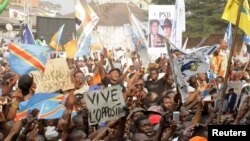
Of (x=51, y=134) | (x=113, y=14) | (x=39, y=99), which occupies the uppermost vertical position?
(x=39, y=99)

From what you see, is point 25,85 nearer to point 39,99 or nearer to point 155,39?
point 39,99

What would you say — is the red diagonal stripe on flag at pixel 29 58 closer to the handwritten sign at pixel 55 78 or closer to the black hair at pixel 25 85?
the handwritten sign at pixel 55 78

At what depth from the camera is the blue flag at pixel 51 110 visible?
260 inches

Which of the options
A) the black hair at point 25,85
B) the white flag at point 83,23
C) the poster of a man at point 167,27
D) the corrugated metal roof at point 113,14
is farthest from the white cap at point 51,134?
the corrugated metal roof at point 113,14

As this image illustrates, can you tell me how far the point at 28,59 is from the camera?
8398mm

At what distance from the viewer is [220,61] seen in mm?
13297

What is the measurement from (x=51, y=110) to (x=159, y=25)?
969 cm

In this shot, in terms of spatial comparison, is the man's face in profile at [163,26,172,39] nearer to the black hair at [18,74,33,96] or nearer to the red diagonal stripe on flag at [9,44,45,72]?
the red diagonal stripe on flag at [9,44,45,72]

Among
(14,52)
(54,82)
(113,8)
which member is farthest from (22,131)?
(113,8)

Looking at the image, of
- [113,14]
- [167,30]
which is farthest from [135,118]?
[113,14]

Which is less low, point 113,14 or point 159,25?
point 159,25

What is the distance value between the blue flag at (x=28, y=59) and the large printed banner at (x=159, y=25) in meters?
7.22

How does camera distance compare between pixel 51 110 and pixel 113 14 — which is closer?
pixel 51 110

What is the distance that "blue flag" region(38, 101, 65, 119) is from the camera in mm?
6606
